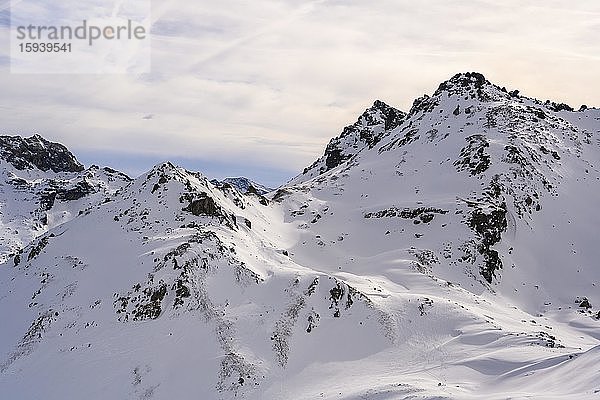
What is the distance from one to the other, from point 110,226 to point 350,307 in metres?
19.1

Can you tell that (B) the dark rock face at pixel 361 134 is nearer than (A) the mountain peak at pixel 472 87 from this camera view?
No

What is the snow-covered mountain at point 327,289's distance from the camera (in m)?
23.6

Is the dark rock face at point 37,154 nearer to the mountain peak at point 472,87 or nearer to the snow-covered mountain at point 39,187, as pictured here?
the snow-covered mountain at point 39,187

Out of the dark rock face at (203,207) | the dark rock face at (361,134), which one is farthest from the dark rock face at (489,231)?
the dark rock face at (361,134)

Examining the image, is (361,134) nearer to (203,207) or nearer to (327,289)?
(203,207)

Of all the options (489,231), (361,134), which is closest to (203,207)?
(489,231)

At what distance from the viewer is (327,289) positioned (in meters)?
29.2

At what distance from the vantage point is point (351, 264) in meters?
38.9

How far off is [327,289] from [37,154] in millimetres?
96204

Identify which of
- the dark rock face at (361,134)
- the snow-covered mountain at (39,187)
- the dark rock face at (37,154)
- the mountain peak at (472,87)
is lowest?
the snow-covered mountain at (39,187)

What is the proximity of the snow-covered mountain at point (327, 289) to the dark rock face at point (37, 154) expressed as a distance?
237 ft

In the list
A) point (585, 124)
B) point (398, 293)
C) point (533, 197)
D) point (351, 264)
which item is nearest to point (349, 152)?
point (585, 124)

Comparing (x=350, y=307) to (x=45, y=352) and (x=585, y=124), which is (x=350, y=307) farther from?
(x=585, y=124)

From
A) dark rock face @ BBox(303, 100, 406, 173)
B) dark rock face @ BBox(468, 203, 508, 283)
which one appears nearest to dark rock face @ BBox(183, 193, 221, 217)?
dark rock face @ BBox(468, 203, 508, 283)
